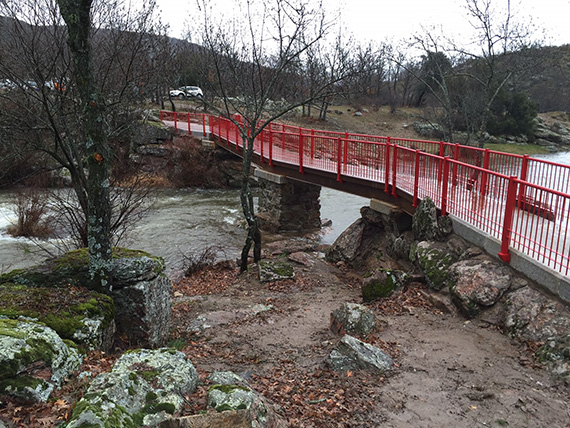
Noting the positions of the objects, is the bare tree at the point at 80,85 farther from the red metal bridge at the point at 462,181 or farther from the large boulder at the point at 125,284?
the red metal bridge at the point at 462,181

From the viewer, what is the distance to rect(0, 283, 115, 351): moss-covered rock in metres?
4.36

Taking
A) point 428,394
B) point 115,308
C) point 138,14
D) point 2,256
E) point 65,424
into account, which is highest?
point 138,14

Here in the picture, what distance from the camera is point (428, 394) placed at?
4504 mm

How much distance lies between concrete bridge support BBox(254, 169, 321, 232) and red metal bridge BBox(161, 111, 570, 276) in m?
0.65

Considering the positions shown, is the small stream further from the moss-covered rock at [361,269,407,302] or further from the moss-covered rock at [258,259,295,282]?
the moss-covered rock at [361,269,407,302]

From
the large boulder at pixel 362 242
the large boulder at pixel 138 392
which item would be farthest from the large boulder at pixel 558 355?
the large boulder at pixel 362 242

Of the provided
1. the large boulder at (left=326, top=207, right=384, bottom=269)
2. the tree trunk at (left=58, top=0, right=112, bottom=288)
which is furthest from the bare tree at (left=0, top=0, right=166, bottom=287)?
the large boulder at (left=326, top=207, right=384, bottom=269)

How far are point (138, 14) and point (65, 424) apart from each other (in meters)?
11.0

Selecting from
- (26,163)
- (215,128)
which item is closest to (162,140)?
(215,128)

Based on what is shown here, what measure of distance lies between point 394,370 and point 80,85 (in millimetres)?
4797

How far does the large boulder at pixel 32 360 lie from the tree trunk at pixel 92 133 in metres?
1.41

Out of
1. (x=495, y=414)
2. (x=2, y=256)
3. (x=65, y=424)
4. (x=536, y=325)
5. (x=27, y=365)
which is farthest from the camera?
(x=2, y=256)

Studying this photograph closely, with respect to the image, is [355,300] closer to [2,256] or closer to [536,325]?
[536,325]

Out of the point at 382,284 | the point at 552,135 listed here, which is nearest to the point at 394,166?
the point at 382,284
